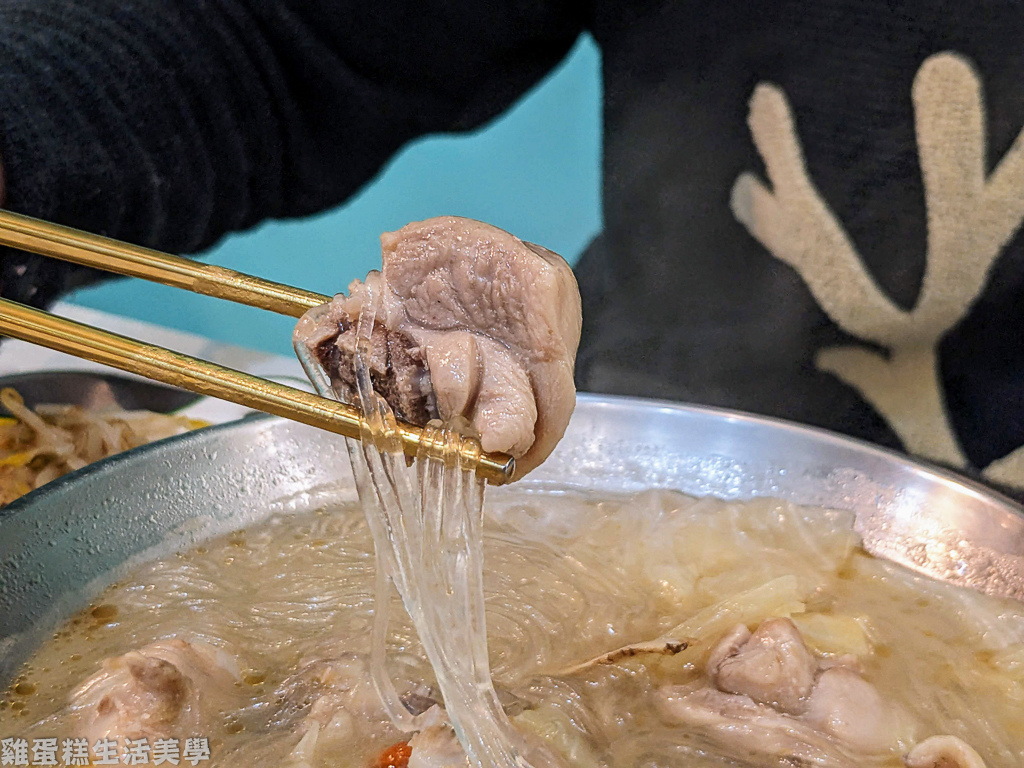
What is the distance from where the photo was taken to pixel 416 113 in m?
3.30

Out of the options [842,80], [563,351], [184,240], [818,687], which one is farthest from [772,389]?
[184,240]

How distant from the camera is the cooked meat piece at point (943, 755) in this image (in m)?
1.19

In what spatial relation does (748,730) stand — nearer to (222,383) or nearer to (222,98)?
(222,383)

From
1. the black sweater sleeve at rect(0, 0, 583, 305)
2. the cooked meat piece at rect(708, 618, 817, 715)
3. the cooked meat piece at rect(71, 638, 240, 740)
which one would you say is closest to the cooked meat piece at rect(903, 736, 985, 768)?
the cooked meat piece at rect(708, 618, 817, 715)

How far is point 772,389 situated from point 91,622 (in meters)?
2.20

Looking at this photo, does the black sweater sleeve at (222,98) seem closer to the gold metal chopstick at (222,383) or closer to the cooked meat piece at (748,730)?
the gold metal chopstick at (222,383)

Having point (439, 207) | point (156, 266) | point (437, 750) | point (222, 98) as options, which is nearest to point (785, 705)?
point (437, 750)

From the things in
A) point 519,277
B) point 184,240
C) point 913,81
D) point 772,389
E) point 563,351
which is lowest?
point 772,389

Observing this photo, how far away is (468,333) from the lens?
1.19 m

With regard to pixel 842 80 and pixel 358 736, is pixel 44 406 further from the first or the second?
pixel 842 80

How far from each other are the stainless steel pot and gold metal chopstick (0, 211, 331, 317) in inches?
19.8

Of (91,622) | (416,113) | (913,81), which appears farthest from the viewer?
(416,113)

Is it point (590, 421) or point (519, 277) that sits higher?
point (519, 277)

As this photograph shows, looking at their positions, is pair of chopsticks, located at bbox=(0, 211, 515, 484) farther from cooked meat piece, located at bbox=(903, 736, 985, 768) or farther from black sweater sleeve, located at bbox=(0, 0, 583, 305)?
black sweater sleeve, located at bbox=(0, 0, 583, 305)
